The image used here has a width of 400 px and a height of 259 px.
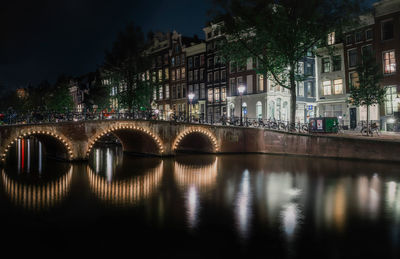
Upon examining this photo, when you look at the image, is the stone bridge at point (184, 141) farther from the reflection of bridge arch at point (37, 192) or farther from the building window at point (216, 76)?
the building window at point (216, 76)

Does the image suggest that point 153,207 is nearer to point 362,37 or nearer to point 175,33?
point 362,37

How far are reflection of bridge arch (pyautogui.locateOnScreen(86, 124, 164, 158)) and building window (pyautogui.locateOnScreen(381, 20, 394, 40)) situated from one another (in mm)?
24364

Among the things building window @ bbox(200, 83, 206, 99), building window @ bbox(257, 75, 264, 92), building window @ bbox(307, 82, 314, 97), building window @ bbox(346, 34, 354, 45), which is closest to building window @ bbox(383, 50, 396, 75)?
building window @ bbox(346, 34, 354, 45)

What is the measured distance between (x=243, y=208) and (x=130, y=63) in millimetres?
35017

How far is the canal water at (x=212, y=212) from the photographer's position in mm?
8297

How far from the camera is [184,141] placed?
38344 millimetres

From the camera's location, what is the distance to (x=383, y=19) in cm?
3334

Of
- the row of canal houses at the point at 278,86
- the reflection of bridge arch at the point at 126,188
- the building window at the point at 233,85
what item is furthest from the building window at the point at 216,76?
the reflection of bridge arch at the point at 126,188

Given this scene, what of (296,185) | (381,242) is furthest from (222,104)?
(381,242)

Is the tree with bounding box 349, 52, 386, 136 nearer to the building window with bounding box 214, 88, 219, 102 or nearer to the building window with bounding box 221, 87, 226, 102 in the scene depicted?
the building window with bounding box 221, 87, 226, 102

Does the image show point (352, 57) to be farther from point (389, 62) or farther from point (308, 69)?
point (308, 69)

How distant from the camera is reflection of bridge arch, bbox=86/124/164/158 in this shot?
88.6ft

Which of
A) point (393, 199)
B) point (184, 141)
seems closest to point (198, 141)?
point (184, 141)

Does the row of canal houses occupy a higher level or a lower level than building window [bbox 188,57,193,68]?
lower
